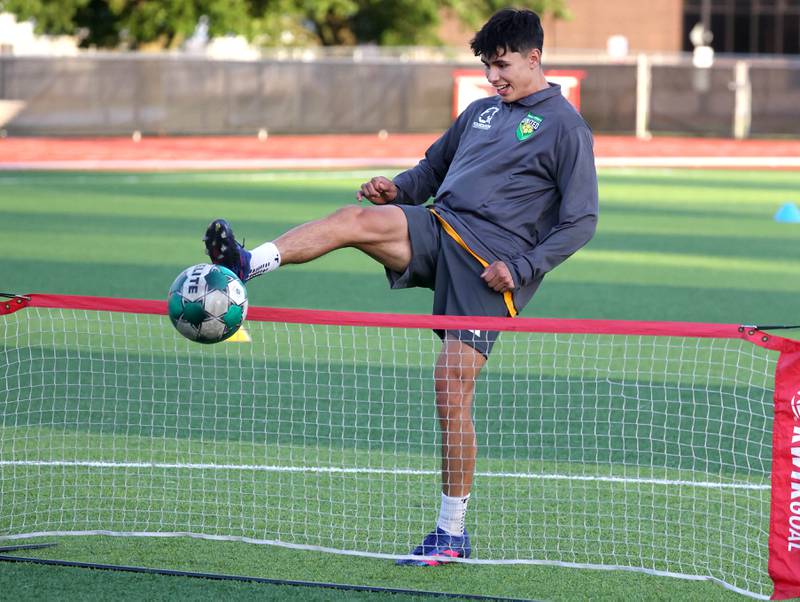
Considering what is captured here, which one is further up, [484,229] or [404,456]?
[484,229]

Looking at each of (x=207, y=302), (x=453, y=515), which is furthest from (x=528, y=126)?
(x=453, y=515)

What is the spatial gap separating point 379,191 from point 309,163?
75.2 ft

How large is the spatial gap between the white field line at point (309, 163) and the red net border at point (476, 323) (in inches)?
847

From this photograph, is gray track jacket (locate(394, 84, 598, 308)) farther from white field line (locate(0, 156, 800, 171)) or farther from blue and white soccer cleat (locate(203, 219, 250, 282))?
white field line (locate(0, 156, 800, 171))

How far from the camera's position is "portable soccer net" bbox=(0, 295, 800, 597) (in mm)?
5320

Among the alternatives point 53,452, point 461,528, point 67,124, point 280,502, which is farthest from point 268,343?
point 67,124

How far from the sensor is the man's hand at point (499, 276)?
17.4ft

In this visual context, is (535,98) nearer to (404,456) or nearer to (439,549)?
(439,549)

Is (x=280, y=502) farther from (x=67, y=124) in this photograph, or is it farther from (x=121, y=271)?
(x=67, y=124)

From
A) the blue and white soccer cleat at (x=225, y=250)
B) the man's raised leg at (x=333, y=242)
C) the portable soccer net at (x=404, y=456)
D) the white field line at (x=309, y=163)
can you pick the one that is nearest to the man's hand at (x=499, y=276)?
the portable soccer net at (x=404, y=456)

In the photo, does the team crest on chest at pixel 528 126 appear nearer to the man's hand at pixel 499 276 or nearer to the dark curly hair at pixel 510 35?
the dark curly hair at pixel 510 35

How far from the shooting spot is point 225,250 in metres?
5.16

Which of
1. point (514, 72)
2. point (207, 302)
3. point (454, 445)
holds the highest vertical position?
point (514, 72)

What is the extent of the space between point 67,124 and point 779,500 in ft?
99.0
